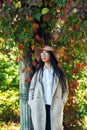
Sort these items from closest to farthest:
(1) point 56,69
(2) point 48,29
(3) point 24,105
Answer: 1. (2) point 48,29
2. (1) point 56,69
3. (3) point 24,105

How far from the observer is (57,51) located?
3658mm

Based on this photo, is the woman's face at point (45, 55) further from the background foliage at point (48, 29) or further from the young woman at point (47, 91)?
the background foliage at point (48, 29)

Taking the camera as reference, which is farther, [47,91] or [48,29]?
[47,91]

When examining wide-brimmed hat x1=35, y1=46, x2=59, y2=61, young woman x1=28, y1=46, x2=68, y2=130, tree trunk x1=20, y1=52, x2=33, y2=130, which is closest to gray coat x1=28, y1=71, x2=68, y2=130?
young woman x1=28, y1=46, x2=68, y2=130

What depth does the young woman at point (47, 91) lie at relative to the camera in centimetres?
375

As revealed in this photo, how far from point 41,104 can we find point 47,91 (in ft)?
0.54

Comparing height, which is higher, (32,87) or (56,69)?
(56,69)

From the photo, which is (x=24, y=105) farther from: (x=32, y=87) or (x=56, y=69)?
(x=56, y=69)

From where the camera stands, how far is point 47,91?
3783mm

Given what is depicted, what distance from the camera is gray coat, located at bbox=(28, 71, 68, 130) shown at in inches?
149

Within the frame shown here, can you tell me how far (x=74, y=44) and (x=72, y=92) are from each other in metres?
0.90

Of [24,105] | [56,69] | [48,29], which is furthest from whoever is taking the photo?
[24,105]

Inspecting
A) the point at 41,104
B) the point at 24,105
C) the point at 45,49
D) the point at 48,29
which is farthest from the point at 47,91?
the point at 48,29

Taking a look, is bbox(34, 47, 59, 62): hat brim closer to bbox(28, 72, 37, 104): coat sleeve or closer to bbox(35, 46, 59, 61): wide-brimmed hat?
bbox(35, 46, 59, 61): wide-brimmed hat
